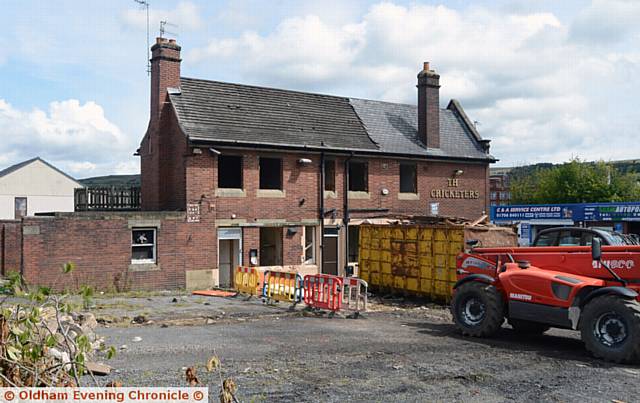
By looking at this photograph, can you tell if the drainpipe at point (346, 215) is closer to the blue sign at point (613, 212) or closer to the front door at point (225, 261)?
the front door at point (225, 261)

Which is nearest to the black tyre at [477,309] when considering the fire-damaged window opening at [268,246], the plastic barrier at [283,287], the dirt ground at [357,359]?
the dirt ground at [357,359]

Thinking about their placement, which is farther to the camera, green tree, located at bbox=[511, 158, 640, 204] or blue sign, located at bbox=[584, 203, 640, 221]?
green tree, located at bbox=[511, 158, 640, 204]

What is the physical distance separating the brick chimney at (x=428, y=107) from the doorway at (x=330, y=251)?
255 inches

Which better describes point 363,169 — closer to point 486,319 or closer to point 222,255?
point 222,255

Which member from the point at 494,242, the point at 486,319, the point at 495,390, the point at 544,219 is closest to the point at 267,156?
the point at 494,242

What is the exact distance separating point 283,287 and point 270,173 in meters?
7.76

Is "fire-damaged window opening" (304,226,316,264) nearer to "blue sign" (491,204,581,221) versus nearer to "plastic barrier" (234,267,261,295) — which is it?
"plastic barrier" (234,267,261,295)

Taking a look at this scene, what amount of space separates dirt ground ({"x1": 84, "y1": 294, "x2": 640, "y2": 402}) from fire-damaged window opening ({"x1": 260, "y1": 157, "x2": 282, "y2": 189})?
29.2 feet

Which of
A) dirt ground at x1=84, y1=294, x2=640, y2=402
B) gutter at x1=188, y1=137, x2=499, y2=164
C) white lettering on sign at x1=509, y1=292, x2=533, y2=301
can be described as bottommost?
dirt ground at x1=84, y1=294, x2=640, y2=402

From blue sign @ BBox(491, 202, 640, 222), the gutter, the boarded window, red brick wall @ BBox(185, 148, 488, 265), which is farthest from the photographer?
the boarded window

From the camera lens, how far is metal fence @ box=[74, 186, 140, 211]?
2316 cm

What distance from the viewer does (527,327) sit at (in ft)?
41.7

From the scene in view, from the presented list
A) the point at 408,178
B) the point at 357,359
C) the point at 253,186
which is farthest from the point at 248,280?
the point at 408,178

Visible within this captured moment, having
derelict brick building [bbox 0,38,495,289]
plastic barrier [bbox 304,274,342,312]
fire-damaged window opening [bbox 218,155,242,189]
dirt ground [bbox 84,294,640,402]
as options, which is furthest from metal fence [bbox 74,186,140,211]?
plastic barrier [bbox 304,274,342,312]
